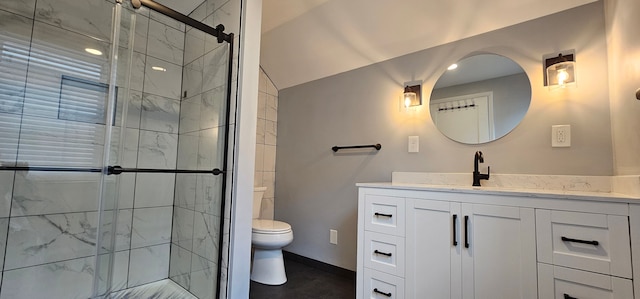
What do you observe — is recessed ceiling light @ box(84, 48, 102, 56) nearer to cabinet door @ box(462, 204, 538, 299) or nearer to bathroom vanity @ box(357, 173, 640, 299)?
bathroom vanity @ box(357, 173, 640, 299)

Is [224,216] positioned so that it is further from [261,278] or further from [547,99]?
[547,99]

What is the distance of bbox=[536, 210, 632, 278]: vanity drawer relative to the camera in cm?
104

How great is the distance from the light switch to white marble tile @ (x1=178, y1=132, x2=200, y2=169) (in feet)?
5.04

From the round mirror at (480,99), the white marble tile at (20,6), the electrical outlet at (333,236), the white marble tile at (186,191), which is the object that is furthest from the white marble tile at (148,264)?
the round mirror at (480,99)

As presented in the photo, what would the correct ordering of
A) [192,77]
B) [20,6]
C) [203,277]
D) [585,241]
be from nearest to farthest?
[585,241]
[20,6]
[203,277]
[192,77]

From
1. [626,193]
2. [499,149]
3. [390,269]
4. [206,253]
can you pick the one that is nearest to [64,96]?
[206,253]

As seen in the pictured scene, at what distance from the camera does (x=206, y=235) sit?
5.77 ft

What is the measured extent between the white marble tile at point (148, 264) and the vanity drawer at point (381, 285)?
146 cm

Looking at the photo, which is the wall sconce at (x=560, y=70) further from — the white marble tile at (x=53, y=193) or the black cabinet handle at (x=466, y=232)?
the white marble tile at (x=53, y=193)

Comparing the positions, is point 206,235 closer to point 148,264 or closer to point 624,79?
point 148,264

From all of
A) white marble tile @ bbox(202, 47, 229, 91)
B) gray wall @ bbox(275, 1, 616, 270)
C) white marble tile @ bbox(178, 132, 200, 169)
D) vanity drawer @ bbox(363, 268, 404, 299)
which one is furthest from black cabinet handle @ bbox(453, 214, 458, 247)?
white marble tile @ bbox(178, 132, 200, 169)


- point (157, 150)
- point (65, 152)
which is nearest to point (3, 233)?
point (65, 152)

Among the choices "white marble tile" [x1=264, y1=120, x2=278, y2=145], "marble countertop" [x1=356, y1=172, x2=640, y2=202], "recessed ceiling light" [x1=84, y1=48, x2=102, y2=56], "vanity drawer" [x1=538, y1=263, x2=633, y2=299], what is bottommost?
"vanity drawer" [x1=538, y1=263, x2=633, y2=299]

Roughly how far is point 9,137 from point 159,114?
78cm
